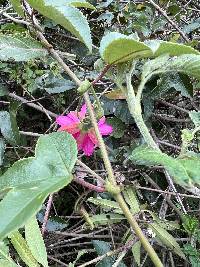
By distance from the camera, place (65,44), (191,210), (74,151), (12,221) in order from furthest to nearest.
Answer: (65,44) < (191,210) < (74,151) < (12,221)

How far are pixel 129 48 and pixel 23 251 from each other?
393mm

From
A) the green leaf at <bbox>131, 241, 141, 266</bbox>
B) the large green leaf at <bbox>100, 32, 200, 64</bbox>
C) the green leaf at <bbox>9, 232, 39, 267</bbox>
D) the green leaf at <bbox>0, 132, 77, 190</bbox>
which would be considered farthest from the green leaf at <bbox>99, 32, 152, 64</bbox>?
the green leaf at <bbox>131, 241, 141, 266</bbox>

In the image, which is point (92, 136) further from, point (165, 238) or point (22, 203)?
point (22, 203)

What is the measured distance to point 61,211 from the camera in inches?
51.3

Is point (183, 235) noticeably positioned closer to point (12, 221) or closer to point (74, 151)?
point (74, 151)

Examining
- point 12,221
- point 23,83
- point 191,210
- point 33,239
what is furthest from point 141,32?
point 12,221

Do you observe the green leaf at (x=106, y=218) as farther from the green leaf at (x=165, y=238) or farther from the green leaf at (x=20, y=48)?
the green leaf at (x=20, y=48)

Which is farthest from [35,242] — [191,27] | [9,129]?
[191,27]

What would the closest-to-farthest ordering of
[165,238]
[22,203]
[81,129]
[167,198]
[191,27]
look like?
[22,203] → [81,129] → [165,238] → [167,198] → [191,27]

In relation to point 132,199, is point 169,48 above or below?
above

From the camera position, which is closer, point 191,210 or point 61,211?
point 191,210

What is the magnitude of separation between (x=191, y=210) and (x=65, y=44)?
548mm

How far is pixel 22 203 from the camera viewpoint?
0.45 meters

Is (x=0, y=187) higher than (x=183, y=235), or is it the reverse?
(x=0, y=187)
